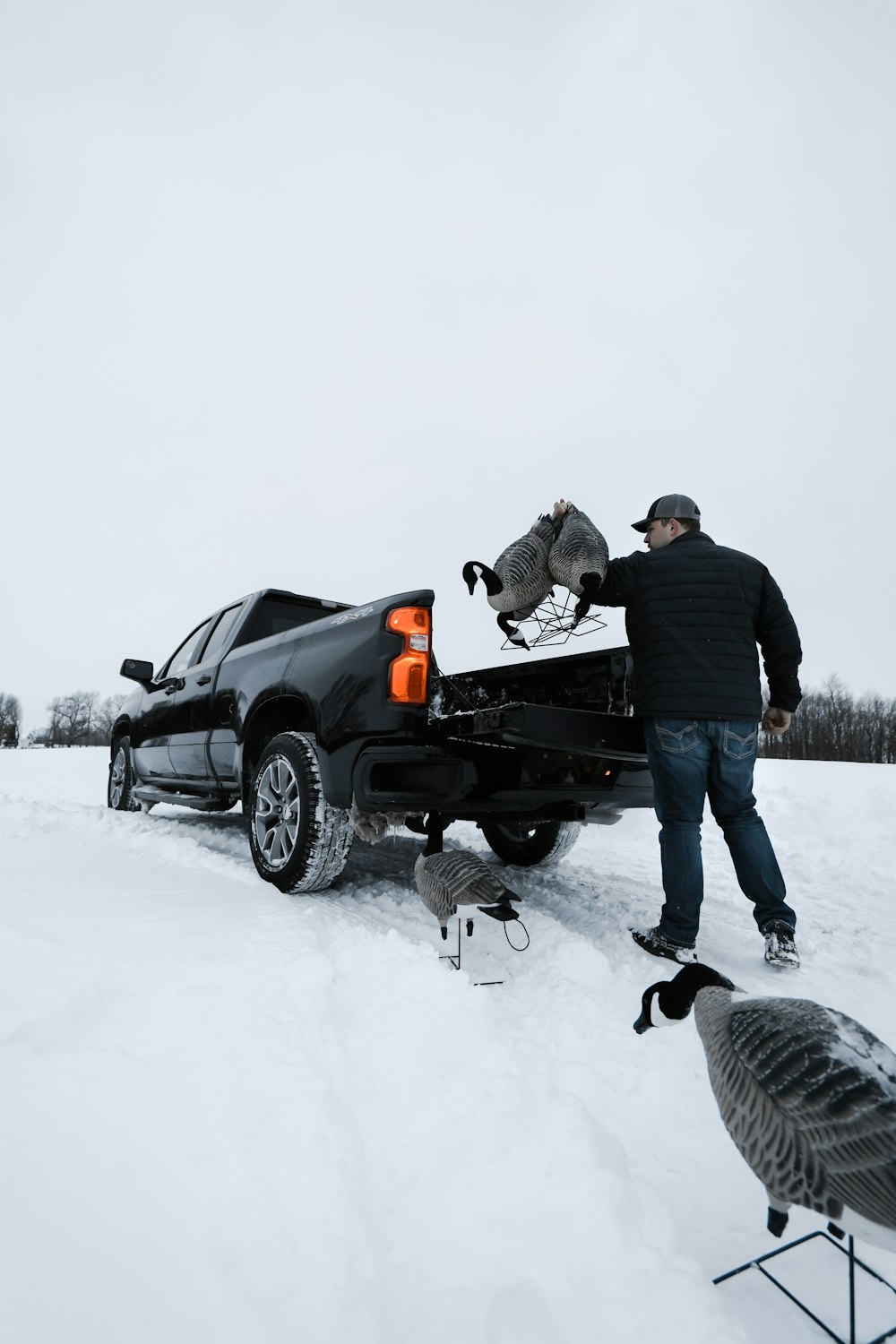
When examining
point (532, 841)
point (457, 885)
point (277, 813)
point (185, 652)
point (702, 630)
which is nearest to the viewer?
point (457, 885)

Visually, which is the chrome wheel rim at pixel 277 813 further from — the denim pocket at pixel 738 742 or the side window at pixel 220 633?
the denim pocket at pixel 738 742

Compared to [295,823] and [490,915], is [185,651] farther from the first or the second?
[490,915]

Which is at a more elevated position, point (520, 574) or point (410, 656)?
point (520, 574)

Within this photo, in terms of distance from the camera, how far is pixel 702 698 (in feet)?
10.2

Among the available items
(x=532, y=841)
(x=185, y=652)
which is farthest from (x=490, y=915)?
(x=185, y=652)

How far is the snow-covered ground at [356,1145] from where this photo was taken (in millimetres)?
1144

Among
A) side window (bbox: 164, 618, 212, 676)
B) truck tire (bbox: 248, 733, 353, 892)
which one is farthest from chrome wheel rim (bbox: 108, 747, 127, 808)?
truck tire (bbox: 248, 733, 353, 892)

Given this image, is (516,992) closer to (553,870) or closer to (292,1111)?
(292,1111)

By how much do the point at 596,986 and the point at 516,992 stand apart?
1.06 ft

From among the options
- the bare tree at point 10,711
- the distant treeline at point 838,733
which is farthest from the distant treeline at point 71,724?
the distant treeline at point 838,733

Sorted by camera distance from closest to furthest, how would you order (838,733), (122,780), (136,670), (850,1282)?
(850,1282) → (136,670) → (122,780) → (838,733)

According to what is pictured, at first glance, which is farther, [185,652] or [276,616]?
[185,652]

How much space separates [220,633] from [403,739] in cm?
287

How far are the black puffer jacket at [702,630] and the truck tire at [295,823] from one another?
1.65 meters
